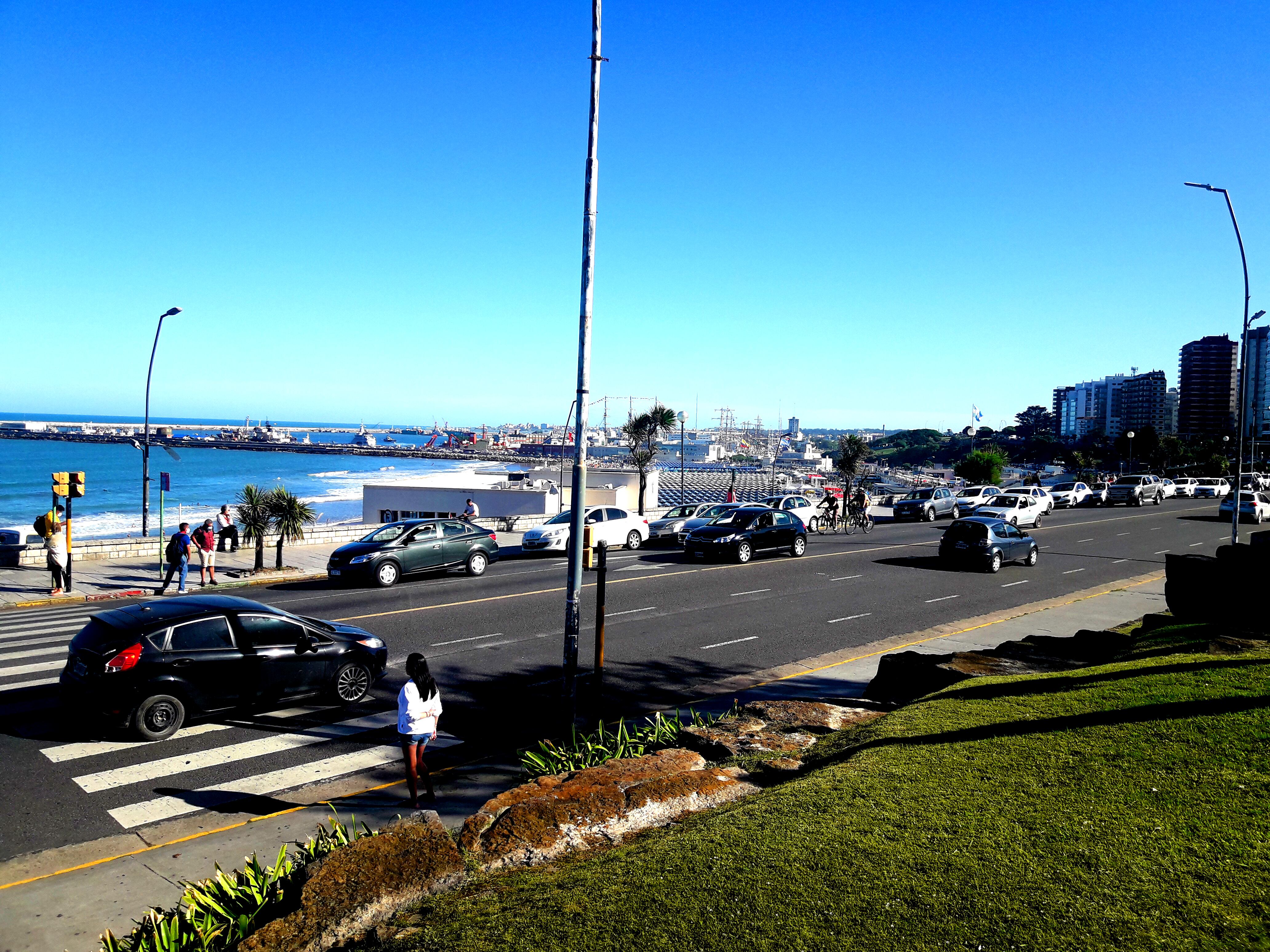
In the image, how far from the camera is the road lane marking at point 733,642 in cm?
1483

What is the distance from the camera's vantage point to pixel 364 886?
15.8ft

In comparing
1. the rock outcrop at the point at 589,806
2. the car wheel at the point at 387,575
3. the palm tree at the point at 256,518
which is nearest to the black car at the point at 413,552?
the car wheel at the point at 387,575

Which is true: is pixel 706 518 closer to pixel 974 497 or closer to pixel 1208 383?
pixel 974 497

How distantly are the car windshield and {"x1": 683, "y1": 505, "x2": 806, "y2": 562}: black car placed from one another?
28.7 ft

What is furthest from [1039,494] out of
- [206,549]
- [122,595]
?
[122,595]

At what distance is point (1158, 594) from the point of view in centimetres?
2058

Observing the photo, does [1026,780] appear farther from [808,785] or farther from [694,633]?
[694,633]

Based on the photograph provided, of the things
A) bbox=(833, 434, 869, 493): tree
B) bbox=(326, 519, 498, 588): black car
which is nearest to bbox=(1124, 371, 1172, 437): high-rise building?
bbox=(833, 434, 869, 493): tree

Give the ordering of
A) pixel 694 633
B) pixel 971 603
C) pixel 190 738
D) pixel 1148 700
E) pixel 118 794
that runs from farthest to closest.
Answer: pixel 971 603 < pixel 694 633 < pixel 190 738 < pixel 118 794 < pixel 1148 700

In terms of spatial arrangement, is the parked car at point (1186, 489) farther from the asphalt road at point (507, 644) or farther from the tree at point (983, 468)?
the asphalt road at point (507, 644)

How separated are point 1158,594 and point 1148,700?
15339mm

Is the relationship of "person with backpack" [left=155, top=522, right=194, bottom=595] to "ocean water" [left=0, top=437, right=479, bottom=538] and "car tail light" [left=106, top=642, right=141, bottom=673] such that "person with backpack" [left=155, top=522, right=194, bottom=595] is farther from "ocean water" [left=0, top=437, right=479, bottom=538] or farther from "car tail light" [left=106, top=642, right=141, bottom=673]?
"ocean water" [left=0, top=437, right=479, bottom=538]

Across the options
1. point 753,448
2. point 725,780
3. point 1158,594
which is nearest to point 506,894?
point 725,780

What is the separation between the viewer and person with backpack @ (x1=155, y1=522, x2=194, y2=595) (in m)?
19.7
